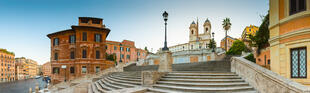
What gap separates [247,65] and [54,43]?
31.7 meters

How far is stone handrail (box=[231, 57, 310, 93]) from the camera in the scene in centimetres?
453

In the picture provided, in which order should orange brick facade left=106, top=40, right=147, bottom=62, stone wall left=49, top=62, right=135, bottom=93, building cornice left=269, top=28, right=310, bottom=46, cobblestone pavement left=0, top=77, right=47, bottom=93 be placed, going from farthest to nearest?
orange brick facade left=106, top=40, right=147, bottom=62, cobblestone pavement left=0, top=77, right=47, bottom=93, stone wall left=49, top=62, right=135, bottom=93, building cornice left=269, top=28, right=310, bottom=46

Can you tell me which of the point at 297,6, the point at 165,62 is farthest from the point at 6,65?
the point at 297,6

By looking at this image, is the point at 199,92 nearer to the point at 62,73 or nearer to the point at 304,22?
the point at 304,22

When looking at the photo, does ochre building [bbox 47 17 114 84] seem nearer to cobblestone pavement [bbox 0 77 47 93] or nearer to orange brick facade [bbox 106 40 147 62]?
cobblestone pavement [bbox 0 77 47 93]

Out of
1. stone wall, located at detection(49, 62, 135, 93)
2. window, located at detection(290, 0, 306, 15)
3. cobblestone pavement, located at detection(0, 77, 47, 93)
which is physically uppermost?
window, located at detection(290, 0, 306, 15)

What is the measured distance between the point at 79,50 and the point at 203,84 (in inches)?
901

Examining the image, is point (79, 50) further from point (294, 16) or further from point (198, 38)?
point (198, 38)

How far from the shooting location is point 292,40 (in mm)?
6656

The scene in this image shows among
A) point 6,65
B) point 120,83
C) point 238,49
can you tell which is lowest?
point 6,65

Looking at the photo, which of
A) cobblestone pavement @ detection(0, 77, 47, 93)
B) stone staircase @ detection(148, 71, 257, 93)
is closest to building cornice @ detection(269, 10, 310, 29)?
stone staircase @ detection(148, 71, 257, 93)

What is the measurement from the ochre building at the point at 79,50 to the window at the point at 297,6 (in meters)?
24.9

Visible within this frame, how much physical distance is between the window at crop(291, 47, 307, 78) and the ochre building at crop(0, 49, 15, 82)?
91794 mm

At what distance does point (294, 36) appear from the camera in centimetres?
659
